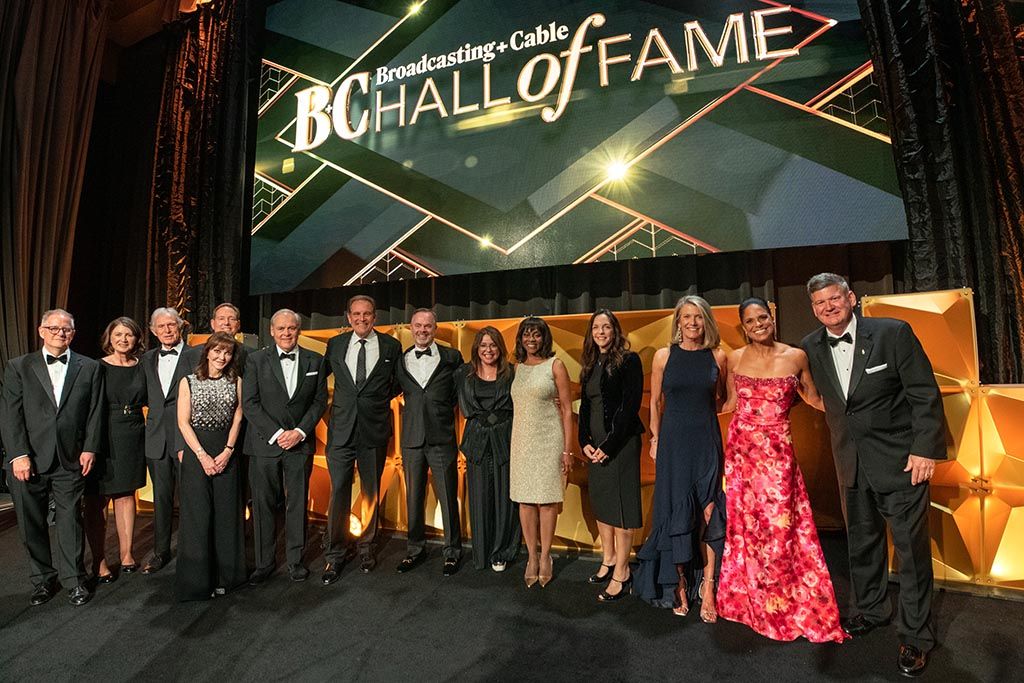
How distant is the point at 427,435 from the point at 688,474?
1605 mm

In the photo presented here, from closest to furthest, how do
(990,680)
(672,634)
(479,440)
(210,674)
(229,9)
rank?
(990,680), (210,674), (672,634), (479,440), (229,9)

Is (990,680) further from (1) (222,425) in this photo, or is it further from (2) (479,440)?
(1) (222,425)

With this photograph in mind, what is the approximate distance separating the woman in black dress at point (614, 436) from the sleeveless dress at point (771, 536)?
521 millimetres

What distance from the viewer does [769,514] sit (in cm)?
246

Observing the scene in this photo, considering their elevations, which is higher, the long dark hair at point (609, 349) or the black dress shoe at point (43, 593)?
the long dark hair at point (609, 349)

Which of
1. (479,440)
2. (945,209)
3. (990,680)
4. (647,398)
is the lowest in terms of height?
(990,680)

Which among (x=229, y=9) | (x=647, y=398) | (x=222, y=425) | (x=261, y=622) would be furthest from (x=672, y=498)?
(x=229, y=9)

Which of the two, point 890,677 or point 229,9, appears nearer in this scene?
point 890,677

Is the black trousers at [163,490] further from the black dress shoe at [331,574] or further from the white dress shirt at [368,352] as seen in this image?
the white dress shirt at [368,352]

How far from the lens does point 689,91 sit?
4.01 meters

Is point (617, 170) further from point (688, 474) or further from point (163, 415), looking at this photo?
point (163, 415)

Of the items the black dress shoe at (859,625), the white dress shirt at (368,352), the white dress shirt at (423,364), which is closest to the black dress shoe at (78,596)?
the white dress shirt at (368,352)

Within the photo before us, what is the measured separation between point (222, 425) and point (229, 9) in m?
4.96

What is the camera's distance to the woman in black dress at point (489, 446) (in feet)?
10.6
